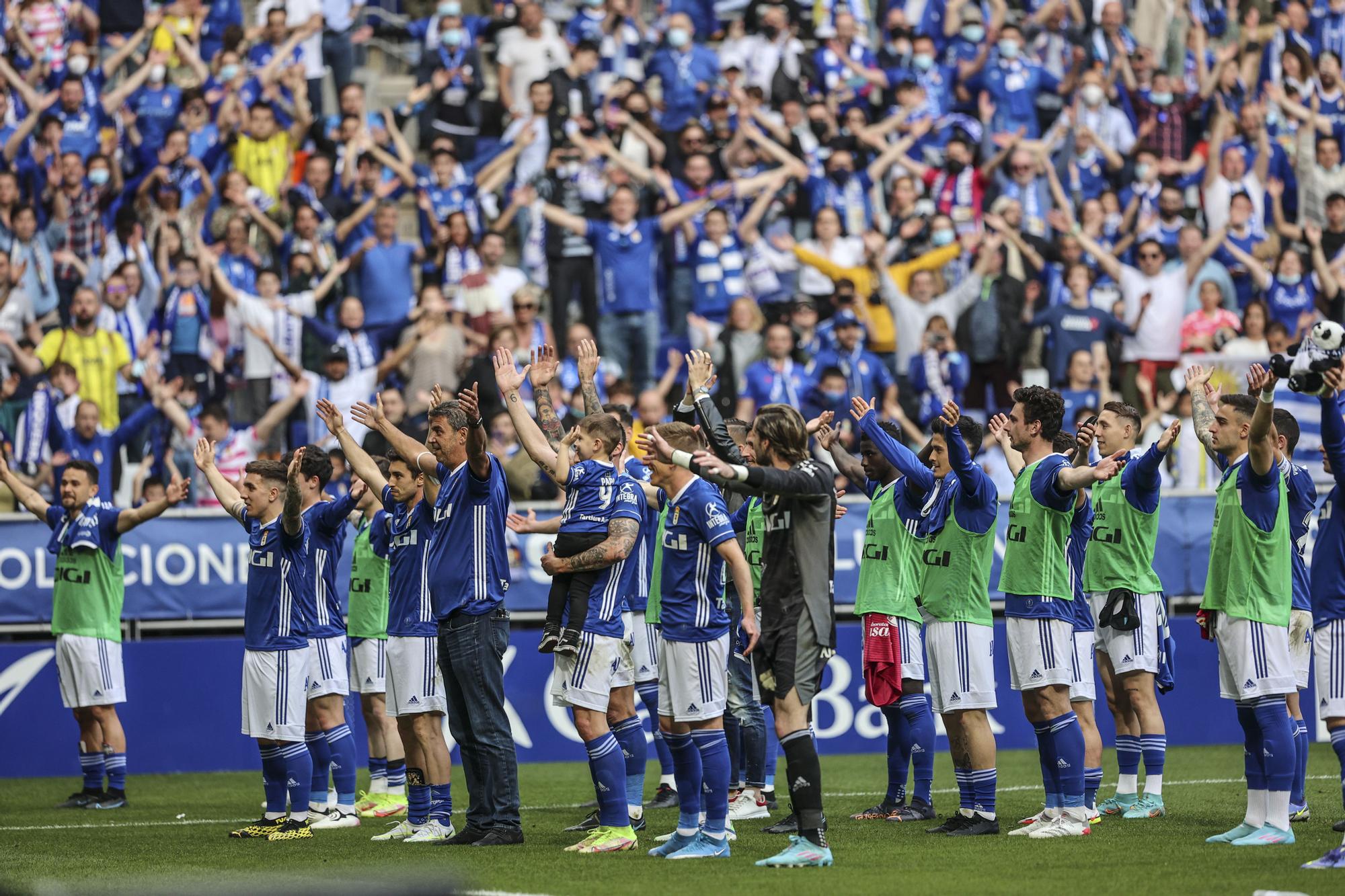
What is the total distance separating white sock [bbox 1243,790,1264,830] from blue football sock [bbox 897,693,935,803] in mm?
2343

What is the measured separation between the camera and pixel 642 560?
503 inches

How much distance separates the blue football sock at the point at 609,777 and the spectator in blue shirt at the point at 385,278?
1032 cm

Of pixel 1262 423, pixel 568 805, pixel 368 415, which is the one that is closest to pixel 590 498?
pixel 368 415

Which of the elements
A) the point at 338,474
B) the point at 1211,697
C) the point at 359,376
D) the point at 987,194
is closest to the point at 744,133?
the point at 987,194

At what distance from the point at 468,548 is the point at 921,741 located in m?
3.62

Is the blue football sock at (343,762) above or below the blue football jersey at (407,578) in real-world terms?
below

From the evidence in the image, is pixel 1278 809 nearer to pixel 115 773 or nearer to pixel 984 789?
pixel 984 789

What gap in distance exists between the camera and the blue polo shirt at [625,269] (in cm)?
2014

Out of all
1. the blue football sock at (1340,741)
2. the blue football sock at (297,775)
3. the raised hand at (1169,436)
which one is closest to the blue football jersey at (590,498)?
the blue football sock at (297,775)

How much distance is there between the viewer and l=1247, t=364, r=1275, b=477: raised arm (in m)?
9.52

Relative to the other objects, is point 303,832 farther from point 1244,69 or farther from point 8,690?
point 1244,69

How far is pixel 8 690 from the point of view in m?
15.9

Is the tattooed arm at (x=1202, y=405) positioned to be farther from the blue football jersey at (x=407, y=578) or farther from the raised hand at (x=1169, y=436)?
the blue football jersey at (x=407, y=578)

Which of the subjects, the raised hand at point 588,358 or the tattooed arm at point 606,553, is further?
the raised hand at point 588,358
